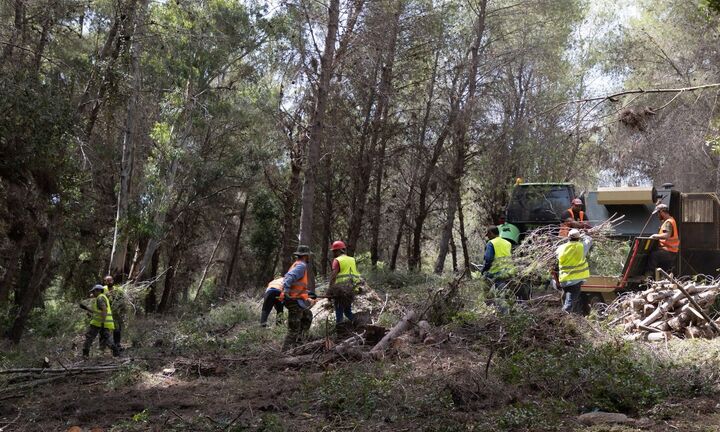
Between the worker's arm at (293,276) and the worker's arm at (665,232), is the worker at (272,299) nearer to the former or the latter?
the worker's arm at (293,276)

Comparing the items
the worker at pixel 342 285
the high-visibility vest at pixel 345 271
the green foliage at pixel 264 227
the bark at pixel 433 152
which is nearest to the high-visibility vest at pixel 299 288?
the worker at pixel 342 285

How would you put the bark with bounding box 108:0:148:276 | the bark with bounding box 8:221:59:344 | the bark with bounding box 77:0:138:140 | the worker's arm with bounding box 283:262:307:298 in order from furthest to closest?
the bark with bounding box 108:0:148:276 < the bark with bounding box 8:221:59:344 < the bark with bounding box 77:0:138:140 < the worker's arm with bounding box 283:262:307:298

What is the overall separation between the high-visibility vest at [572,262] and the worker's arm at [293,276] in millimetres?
3773

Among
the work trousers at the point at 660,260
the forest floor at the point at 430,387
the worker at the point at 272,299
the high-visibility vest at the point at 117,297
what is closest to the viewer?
the forest floor at the point at 430,387

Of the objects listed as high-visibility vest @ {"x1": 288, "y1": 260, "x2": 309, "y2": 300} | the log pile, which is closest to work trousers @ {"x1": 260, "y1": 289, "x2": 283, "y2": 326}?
high-visibility vest @ {"x1": 288, "y1": 260, "x2": 309, "y2": 300}

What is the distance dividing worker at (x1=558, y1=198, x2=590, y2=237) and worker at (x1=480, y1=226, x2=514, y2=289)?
101 centimetres

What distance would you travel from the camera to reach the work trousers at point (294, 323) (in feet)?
33.2

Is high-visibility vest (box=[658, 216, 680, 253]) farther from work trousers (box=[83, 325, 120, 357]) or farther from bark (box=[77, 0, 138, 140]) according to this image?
bark (box=[77, 0, 138, 140])

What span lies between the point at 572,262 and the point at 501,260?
103 cm

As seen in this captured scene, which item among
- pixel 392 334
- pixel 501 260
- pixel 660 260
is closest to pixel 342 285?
pixel 392 334

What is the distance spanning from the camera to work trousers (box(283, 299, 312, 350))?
10.1 metres

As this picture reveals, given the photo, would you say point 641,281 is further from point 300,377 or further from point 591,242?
point 300,377

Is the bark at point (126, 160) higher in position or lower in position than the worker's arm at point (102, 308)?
higher

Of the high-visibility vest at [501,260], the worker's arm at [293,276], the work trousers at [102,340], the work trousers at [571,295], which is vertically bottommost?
the work trousers at [102,340]
